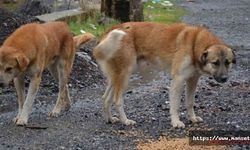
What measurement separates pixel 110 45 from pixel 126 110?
4.42ft

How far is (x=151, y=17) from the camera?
22.9 m

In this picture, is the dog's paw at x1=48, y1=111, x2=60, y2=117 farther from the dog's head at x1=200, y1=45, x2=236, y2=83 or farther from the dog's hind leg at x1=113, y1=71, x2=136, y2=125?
the dog's head at x1=200, y1=45, x2=236, y2=83

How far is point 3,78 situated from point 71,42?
1.80 m

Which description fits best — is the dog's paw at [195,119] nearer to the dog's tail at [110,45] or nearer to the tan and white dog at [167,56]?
the tan and white dog at [167,56]

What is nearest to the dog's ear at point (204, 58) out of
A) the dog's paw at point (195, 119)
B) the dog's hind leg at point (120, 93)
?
the dog's paw at point (195, 119)

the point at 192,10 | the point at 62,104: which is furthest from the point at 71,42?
the point at 192,10

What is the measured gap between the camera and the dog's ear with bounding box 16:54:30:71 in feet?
29.6

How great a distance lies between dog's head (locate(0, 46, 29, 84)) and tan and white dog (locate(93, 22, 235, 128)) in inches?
43.2

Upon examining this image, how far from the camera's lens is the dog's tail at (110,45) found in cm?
941

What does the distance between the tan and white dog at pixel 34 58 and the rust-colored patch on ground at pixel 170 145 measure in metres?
1.95

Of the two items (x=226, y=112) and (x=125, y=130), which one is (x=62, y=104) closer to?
(x=125, y=130)

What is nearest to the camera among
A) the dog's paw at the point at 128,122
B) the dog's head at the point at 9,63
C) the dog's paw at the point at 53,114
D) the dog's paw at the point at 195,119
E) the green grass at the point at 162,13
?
the dog's head at the point at 9,63

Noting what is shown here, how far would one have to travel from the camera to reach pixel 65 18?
57.8 feet

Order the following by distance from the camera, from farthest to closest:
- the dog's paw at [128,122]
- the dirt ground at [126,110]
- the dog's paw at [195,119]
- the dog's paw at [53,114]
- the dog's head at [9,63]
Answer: the dog's paw at [53,114]
the dog's paw at [195,119]
the dog's paw at [128,122]
the dog's head at [9,63]
the dirt ground at [126,110]
